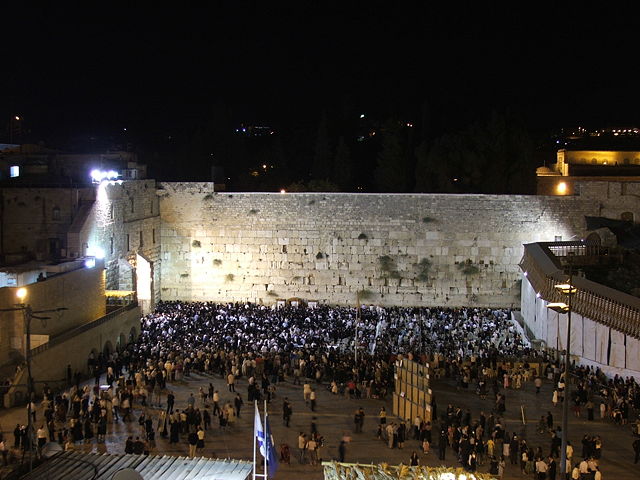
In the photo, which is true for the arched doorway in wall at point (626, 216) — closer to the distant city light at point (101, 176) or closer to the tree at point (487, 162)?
the tree at point (487, 162)

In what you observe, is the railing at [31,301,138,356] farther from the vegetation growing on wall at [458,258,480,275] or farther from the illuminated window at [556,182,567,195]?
the illuminated window at [556,182,567,195]

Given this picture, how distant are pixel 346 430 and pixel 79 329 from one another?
9.11m

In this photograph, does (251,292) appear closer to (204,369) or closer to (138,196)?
(138,196)

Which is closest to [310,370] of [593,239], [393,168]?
[593,239]

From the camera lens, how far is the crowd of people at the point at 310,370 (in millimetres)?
14883

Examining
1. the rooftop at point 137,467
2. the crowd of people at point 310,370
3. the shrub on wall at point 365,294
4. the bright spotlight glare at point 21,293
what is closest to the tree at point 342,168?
the shrub on wall at point 365,294

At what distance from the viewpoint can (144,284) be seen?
29.2 metres

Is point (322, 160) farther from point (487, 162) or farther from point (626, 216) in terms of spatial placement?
point (626, 216)

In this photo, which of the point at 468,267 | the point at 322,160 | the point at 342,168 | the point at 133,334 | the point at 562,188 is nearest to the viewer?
the point at 133,334

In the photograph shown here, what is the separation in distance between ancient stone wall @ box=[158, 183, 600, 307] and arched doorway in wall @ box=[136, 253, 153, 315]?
2.68m

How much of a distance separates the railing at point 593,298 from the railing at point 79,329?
1326cm

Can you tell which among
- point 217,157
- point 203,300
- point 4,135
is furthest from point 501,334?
point 4,135

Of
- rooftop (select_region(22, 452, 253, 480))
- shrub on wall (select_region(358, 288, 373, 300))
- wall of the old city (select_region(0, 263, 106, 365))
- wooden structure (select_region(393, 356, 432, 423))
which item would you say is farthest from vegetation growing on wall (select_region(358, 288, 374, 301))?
rooftop (select_region(22, 452, 253, 480))

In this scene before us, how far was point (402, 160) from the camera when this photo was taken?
136 feet
